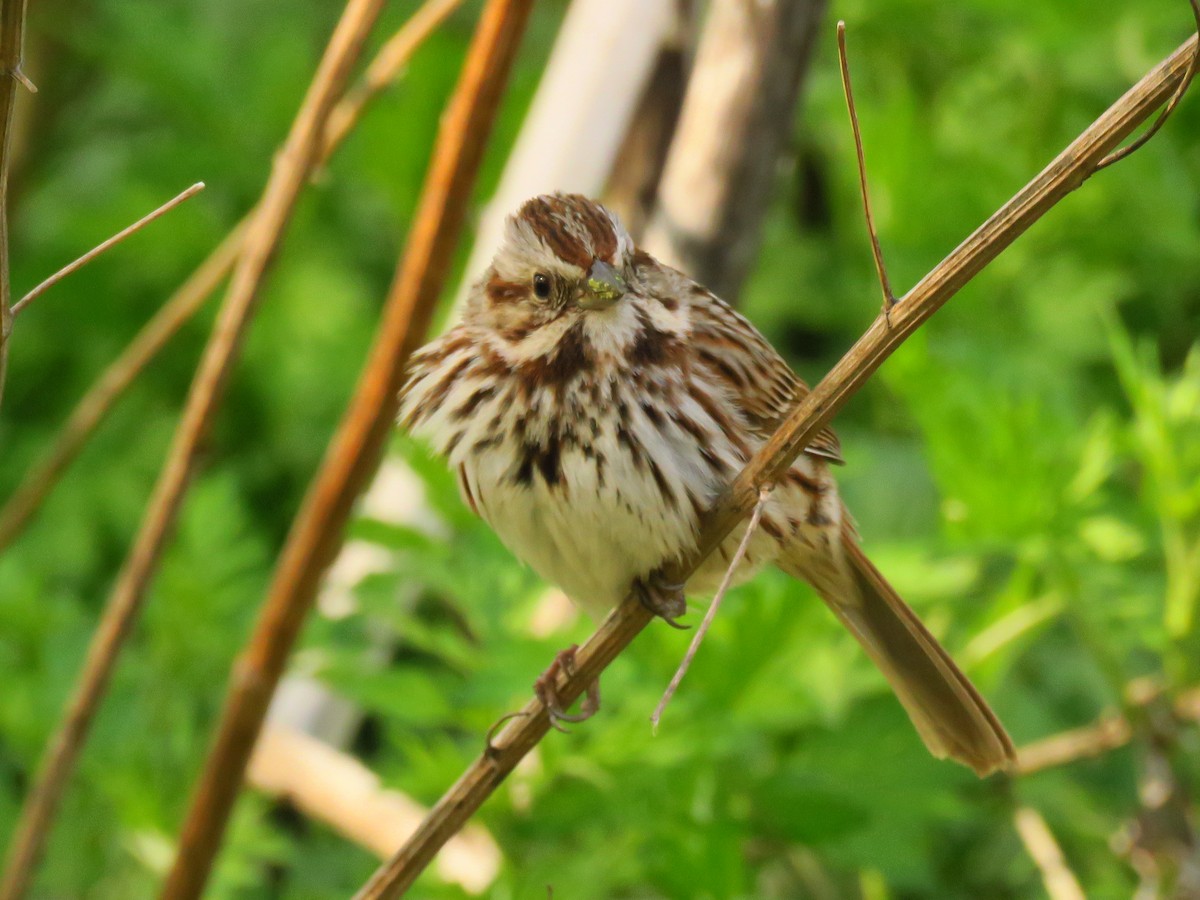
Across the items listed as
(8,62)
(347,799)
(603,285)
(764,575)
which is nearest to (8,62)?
(8,62)

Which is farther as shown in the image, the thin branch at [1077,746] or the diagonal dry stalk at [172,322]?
the thin branch at [1077,746]

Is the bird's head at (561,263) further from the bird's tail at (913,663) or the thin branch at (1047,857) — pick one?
the thin branch at (1047,857)

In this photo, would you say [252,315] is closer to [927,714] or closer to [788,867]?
[927,714]

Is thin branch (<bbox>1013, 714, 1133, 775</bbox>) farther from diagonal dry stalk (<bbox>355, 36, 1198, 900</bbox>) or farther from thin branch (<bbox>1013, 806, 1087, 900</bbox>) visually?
diagonal dry stalk (<bbox>355, 36, 1198, 900</bbox>)

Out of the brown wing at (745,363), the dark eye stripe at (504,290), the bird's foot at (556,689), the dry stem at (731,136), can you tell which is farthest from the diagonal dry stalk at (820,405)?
the dry stem at (731,136)

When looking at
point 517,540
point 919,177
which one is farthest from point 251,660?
point 919,177

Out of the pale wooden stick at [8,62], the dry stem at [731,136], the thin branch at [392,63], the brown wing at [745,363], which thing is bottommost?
the brown wing at [745,363]

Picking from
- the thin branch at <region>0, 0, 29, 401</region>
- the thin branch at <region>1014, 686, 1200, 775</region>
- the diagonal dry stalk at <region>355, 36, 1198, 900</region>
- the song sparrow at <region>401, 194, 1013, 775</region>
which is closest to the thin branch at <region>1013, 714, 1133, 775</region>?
the thin branch at <region>1014, 686, 1200, 775</region>
